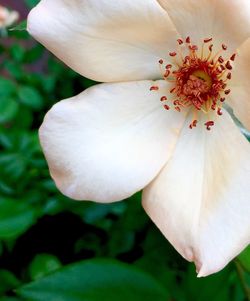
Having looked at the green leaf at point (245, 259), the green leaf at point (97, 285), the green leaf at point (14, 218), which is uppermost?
the green leaf at point (245, 259)

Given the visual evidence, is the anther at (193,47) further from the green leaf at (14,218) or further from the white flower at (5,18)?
the white flower at (5,18)

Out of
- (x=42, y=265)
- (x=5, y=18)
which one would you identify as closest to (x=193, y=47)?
(x=42, y=265)

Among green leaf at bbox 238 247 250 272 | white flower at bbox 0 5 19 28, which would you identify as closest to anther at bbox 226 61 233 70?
green leaf at bbox 238 247 250 272

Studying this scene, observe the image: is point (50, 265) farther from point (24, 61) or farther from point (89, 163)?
point (24, 61)

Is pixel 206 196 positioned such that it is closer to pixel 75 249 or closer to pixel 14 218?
pixel 14 218

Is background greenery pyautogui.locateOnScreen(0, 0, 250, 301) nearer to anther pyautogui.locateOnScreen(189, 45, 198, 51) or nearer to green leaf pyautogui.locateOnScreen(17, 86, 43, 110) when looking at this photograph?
green leaf pyautogui.locateOnScreen(17, 86, 43, 110)

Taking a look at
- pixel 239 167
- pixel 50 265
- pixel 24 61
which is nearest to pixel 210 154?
pixel 239 167

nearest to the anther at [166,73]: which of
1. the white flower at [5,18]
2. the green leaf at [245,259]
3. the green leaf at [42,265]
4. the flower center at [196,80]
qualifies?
the flower center at [196,80]

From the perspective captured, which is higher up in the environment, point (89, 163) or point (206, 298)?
point (89, 163)
